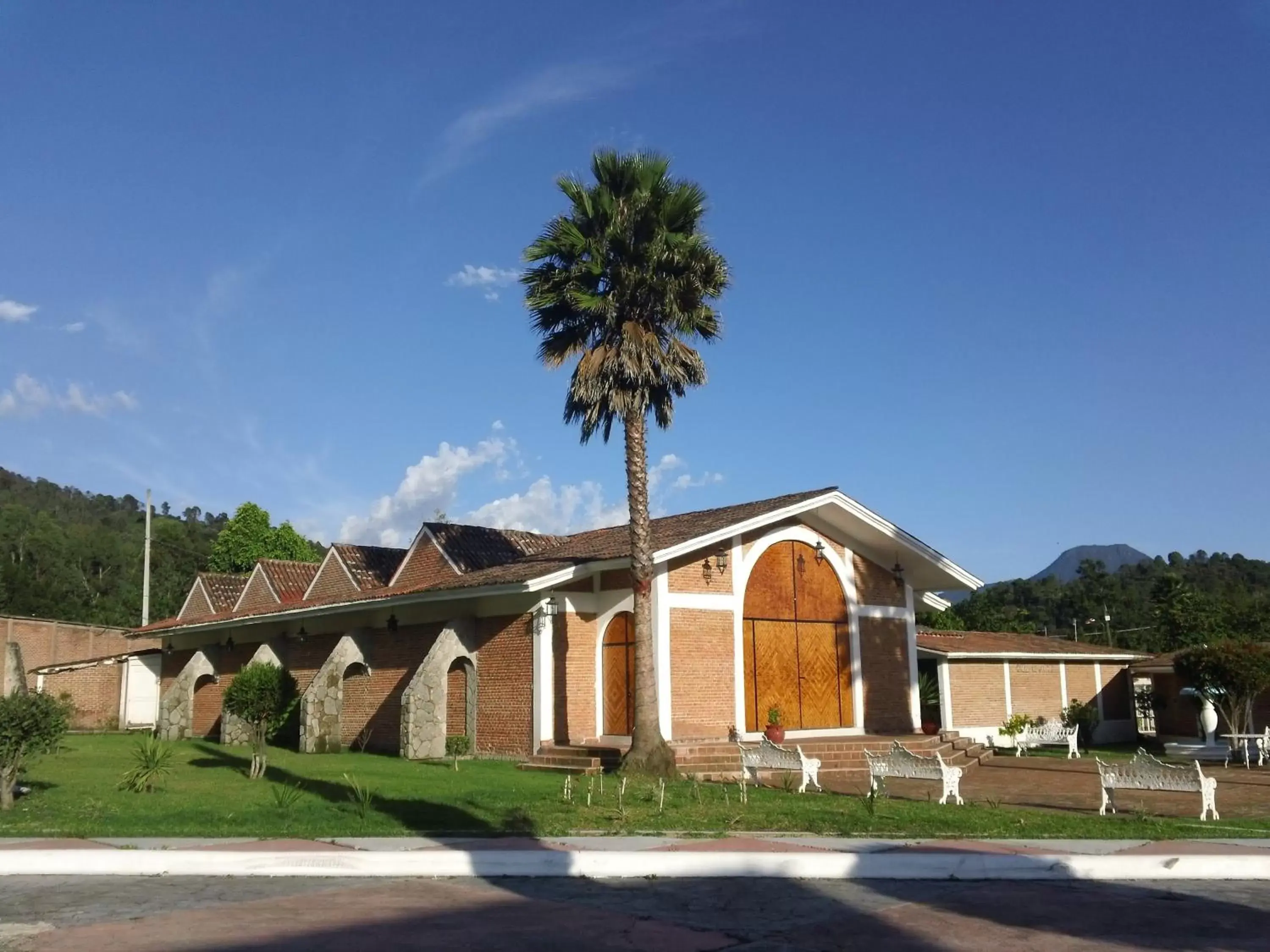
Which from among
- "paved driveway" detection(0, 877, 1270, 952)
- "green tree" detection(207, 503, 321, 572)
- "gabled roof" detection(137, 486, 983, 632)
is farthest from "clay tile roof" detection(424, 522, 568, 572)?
"green tree" detection(207, 503, 321, 572)

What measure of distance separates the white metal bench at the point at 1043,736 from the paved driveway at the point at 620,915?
22036 millimetres

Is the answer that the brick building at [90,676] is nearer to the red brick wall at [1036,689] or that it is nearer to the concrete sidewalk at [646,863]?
the red brick wall at [1036,689]

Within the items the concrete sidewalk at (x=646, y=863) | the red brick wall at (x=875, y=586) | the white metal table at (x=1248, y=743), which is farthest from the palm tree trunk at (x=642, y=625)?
the white metal table at (x=1248, y=743)

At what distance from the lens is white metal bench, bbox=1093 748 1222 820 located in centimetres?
1366

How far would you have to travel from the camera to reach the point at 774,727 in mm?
23297

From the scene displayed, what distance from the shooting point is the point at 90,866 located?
1055 cm

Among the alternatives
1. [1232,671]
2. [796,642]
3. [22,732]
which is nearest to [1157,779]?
[796,642]

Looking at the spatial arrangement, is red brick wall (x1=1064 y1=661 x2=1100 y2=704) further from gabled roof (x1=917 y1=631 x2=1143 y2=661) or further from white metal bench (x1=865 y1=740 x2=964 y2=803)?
white metal bench (x1=865 y1=740 x2=964 y2=803)

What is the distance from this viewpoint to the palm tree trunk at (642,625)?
60.6 feet

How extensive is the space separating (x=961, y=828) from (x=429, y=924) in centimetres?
708

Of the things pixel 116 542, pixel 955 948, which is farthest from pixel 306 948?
pixel 116 542

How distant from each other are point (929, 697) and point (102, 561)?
70.2 m

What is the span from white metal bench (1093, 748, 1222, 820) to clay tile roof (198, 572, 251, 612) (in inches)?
1510

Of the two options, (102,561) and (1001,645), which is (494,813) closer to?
(1001,645)
